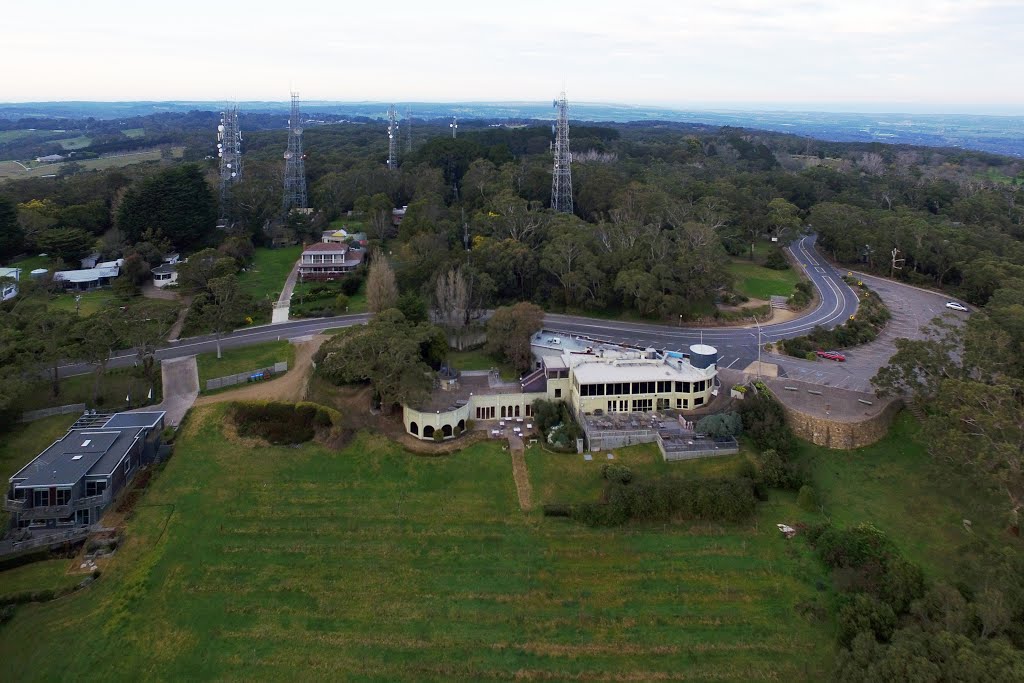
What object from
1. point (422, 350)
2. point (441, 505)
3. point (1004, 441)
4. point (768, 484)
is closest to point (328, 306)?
point (422, 350)

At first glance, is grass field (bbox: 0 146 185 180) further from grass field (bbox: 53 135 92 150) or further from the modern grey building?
the modern grey building

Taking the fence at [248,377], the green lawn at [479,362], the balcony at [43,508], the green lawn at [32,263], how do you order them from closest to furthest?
the balcony at [43,508] → the fence at [248,377] → the green lawn at [479,362] → the green lawn at [32,263]

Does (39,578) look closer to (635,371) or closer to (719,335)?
(635,371)

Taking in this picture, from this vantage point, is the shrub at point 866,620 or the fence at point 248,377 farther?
the fence at point 248,377

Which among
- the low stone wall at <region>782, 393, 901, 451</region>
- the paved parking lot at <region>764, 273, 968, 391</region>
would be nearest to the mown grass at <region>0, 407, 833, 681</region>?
the low stone wall at <region>782, 393, 901, 451</region>

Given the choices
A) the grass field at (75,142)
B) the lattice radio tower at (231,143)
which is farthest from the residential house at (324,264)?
the grass field at (75,142)

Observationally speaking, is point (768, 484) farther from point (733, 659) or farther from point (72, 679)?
point (72, 679)

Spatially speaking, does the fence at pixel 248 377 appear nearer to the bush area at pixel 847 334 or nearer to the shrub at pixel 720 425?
the shrub at pixel 720 425

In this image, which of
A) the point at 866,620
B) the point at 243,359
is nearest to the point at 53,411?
the point at 243,359
